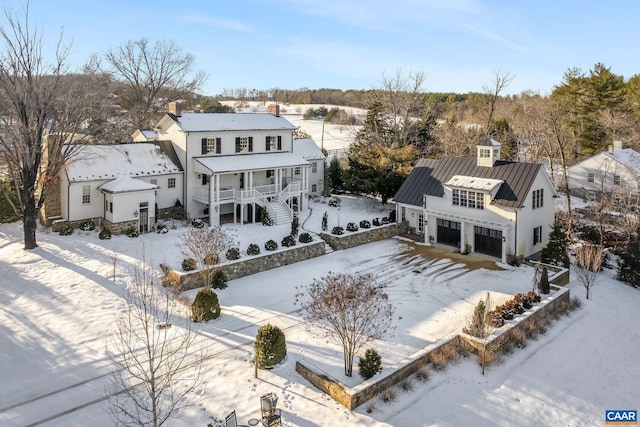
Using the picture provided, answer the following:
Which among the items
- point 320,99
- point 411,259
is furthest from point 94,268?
point 320,99

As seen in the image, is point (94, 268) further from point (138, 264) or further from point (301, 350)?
point (301, 350)

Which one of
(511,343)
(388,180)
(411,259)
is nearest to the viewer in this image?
(511,343)

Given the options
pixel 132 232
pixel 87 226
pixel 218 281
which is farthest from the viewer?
pixel 87 226

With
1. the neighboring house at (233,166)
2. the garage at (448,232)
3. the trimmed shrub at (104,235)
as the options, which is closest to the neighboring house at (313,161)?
the neighboring house at (233,166)

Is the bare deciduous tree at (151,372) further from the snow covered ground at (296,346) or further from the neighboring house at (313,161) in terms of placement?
the neighboring house at (313,161)

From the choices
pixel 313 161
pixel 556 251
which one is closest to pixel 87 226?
pixel 313 161

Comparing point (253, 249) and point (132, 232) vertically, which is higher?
point (132, 232)

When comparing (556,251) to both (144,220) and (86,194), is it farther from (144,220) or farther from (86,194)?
(86,194)
